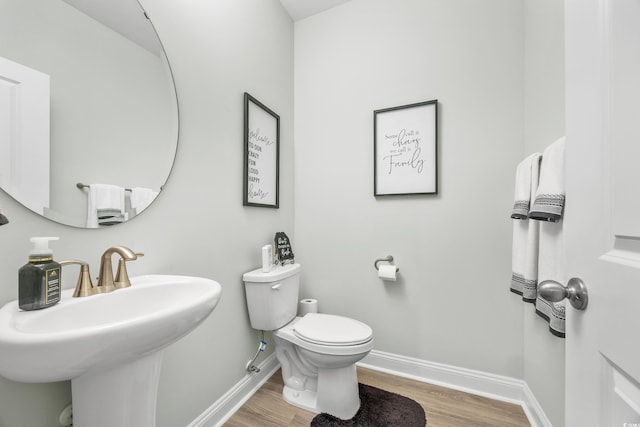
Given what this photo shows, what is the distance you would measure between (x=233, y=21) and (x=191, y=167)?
3.03 feet

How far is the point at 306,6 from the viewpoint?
195 centimetres

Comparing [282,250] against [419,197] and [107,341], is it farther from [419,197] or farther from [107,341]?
[107,341]

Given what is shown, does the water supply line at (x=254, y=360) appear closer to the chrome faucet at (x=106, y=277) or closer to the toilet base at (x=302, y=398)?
the toilet base at (x=302, y=398)

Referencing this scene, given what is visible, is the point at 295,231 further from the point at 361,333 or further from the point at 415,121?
the point at 415,121

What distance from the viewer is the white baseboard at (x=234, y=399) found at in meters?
1.25

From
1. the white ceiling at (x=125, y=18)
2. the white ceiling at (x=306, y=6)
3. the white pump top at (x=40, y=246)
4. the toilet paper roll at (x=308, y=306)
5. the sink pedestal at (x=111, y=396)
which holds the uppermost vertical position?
the white ceiling at (x=306, y=6)

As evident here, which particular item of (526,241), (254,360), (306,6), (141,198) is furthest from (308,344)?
(306,6)

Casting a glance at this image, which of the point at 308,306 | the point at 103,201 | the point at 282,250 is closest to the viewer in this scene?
the point at 103,201

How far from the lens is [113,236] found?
0.92 metres

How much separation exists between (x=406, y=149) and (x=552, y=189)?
900 millimetres

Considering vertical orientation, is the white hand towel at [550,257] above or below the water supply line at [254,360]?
above

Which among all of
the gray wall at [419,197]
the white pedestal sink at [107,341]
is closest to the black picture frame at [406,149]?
the gray wall at [419,197]

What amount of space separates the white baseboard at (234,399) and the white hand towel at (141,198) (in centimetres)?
99

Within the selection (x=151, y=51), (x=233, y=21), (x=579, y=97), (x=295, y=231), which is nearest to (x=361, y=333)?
(x=295, y=231)
